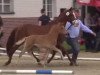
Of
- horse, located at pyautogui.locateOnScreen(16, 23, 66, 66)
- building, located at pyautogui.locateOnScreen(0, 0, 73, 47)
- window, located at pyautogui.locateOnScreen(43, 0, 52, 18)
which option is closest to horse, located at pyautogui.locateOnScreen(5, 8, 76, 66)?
horse, located at pyautogui.locateOnScreen(16, 23, 66, 66)

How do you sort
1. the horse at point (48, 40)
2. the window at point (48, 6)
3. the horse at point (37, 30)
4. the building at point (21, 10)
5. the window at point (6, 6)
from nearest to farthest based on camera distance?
the horse at point (48, 40) < the horse at point (37, 30) < the building at point (21, 10) < the window at point (6, 6) < the window at point (48, 6)

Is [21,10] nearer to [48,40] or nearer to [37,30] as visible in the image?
[37,30]

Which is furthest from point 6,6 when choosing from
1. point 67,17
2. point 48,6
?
point 67,17

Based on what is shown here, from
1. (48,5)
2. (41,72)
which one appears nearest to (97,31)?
(48,5)

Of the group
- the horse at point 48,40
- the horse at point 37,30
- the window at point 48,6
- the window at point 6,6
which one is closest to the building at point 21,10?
the window at point 6,6

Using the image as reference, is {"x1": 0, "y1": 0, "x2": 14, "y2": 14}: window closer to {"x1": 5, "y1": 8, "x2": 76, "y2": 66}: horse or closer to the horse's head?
{"x1": 5, "y1": 8, "x2": 76, "y2": 66}: horse

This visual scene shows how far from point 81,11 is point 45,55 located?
1109 centimetres

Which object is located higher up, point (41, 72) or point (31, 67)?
point (41, 72)

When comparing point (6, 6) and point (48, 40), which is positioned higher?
point (6, 6)

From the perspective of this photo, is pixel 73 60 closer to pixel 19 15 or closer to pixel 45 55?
pixel 45 55

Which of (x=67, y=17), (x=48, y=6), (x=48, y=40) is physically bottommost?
(x=48, y=40)

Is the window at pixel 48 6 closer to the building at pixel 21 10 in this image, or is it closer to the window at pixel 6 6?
the building at pixel 21 10

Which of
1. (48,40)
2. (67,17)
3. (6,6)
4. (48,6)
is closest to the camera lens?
(48,40)

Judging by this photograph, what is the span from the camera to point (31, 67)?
18781 millimetres
